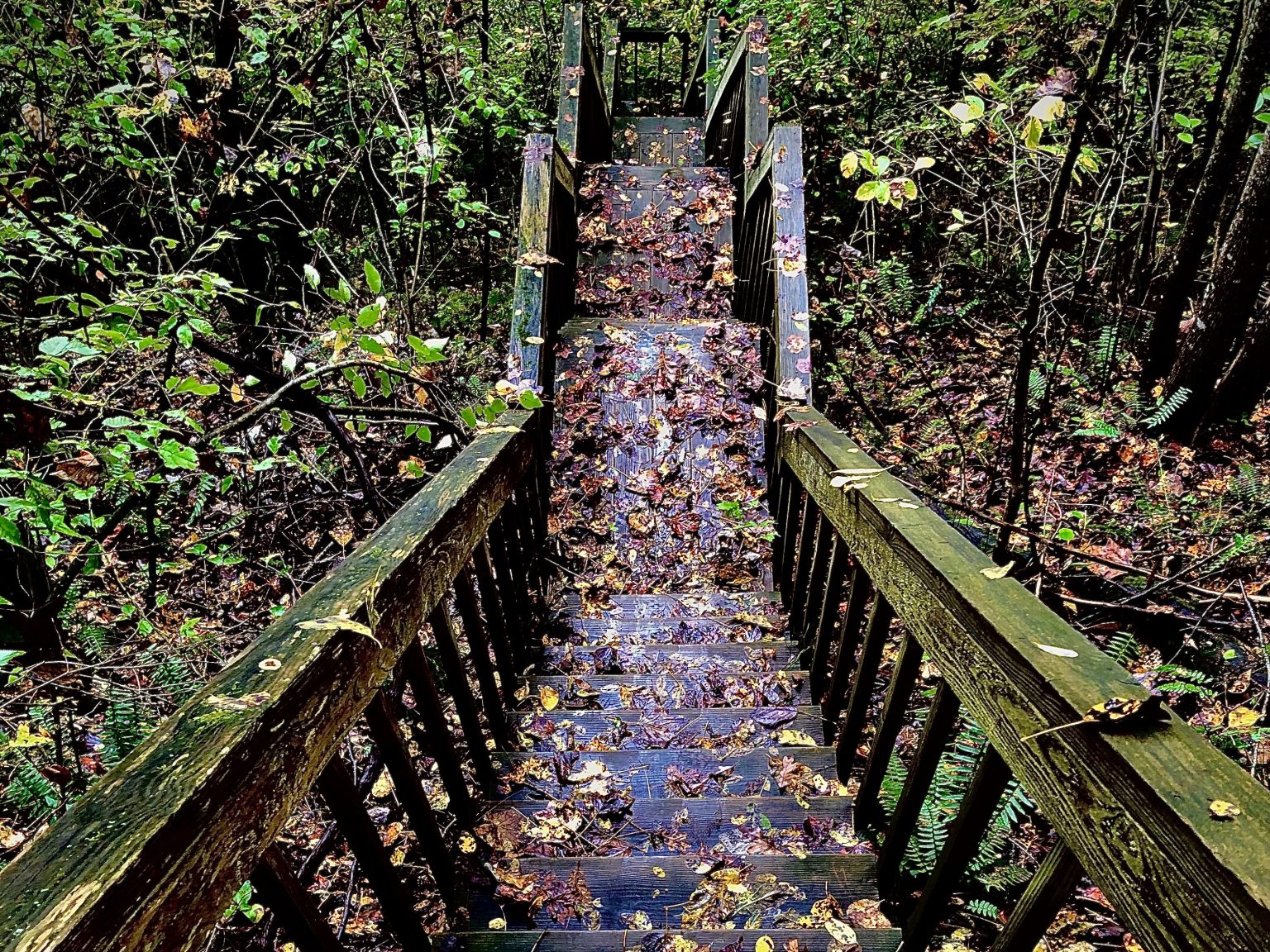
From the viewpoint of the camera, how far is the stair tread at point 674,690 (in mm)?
3088

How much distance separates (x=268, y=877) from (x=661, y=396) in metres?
Answer: 4.00

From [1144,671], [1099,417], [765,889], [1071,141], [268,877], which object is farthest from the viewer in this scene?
[1099,417]

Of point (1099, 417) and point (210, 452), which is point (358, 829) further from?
point (1099, 417)

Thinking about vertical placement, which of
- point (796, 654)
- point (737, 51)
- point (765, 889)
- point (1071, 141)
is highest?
point (737, 51)

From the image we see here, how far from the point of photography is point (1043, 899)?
1.26 meters

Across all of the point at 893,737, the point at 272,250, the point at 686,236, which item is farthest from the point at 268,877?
the point at 272,250

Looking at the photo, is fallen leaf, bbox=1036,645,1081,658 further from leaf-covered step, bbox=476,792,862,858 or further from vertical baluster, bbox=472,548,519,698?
vertical baluster, bbox=472,548,519,698

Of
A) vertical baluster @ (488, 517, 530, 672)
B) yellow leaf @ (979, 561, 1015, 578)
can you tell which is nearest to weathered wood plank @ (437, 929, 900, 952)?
yellow leaf @ (979, 561, 1015, 578)

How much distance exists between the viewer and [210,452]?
3594 mm

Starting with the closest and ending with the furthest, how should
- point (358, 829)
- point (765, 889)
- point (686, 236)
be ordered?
point (358, 829) → point (765, 889) → point (686, 236)

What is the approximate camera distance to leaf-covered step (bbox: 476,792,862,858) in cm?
224

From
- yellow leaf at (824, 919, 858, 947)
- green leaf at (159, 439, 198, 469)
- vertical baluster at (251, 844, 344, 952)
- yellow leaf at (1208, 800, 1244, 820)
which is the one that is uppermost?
yellow leaf at (1208, 800, 1244, 820)

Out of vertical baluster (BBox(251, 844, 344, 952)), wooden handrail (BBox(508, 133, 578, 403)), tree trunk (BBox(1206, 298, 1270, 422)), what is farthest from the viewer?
tree trunk (BBox(1206, 298, 1270, 422))

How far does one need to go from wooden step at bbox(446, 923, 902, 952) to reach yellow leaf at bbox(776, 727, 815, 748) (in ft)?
2.89
